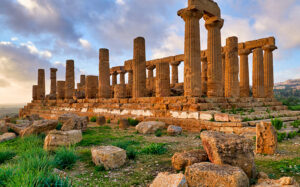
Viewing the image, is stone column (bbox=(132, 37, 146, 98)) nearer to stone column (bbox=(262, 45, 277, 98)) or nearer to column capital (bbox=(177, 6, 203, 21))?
column capital (bbox=(177, 6, 203, 21))

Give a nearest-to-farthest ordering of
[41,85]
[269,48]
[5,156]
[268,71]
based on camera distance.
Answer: [5,156]
[269,48]
[268,71]
[41,85]

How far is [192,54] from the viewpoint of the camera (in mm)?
11688

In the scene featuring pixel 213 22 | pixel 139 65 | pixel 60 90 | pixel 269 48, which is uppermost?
pixel 213 22

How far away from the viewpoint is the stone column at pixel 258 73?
17594 mm

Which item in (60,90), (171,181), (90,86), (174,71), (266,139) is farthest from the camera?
(60,90)

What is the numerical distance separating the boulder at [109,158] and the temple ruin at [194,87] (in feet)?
18.4

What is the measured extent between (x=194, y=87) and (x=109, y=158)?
27.1 ft

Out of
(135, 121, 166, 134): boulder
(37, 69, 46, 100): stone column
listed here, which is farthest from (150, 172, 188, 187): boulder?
(37, 69, 46, 100): stone column

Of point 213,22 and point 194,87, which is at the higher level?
point 213,22

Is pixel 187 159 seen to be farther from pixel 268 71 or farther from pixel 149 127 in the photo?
pixel 268 71

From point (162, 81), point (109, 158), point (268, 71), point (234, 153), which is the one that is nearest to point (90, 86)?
point (162, 81)

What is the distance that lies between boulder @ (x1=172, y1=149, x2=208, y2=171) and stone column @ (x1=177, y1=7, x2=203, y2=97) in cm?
755

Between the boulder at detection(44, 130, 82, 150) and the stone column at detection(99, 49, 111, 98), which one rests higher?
the stone column at detection(99, 49, 111, 98)

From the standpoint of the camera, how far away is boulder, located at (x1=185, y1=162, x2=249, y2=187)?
2.91 m
